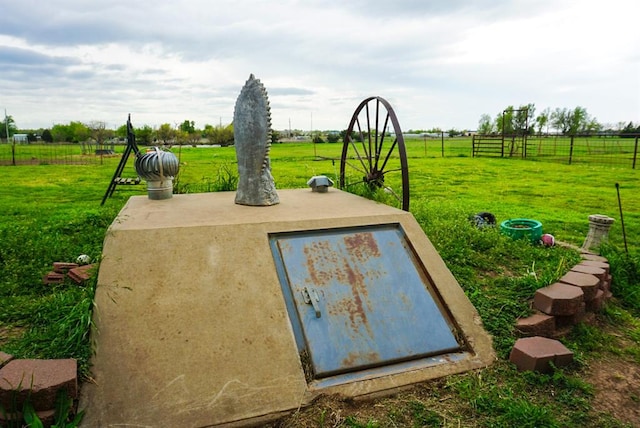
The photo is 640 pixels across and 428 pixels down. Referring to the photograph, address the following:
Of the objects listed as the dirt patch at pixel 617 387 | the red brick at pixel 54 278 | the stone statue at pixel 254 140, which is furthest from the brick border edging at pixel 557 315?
the red brick at pixel 54 278

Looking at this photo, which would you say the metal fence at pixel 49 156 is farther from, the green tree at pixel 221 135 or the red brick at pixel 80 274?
the red brick at pixel 80 274

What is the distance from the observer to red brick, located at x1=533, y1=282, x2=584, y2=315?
3.56 metres

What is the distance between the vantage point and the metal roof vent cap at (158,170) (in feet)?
15.8

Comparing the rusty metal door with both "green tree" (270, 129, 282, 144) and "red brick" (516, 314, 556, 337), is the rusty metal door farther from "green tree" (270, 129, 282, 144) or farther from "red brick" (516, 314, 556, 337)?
"green tree" (270, 129, 282, 144)

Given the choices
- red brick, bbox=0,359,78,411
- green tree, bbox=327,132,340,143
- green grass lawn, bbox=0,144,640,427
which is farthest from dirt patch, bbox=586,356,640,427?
green tree, bbox=327,132,340,143

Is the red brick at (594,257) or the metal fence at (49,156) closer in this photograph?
the red brick at (594,257)

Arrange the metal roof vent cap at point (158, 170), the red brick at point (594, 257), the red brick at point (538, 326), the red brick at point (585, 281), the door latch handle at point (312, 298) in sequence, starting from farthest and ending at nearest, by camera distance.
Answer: the metal roof vent cap at point (158, 170), the red brick at point (594, 257), the red brick at point (585, 281), the red brick at point (538, 326), the door latch handle at point (312, 298)

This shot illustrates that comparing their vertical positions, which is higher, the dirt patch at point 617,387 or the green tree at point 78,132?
the green tree at point 78,132

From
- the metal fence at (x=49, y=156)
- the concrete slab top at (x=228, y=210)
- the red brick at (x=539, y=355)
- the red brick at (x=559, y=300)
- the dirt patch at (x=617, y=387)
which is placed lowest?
the dirt patch at (x=617, y=387)

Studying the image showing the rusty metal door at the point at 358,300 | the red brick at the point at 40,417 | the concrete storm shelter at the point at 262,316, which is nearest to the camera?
the red brick at the point at 40,417

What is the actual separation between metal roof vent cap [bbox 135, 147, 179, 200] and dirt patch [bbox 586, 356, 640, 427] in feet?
14.1

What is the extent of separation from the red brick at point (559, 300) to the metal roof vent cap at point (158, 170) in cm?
385

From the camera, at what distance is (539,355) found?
10.2 ft

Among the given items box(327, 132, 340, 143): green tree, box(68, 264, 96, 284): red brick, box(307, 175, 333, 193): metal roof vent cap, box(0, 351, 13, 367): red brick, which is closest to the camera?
box(0, 351, 13, 367): red brick
